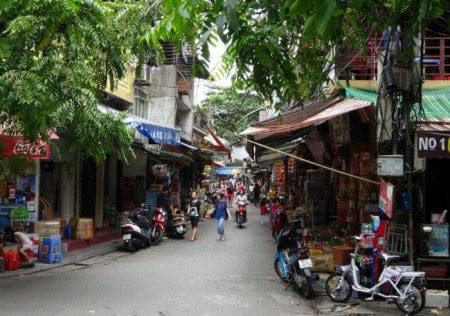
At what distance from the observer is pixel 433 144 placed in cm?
732

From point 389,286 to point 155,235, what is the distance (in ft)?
30.6

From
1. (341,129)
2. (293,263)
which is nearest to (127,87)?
(341,129)

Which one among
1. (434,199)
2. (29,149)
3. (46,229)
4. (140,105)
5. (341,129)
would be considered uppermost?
(140,105)

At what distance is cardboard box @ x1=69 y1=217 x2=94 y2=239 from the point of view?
14227 mm

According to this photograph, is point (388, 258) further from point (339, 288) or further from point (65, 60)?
point (65, 60)

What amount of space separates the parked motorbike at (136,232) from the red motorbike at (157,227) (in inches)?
18.4

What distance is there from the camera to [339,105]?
372 inches

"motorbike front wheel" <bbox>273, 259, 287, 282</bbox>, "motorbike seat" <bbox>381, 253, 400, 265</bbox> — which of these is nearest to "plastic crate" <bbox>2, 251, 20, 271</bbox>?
"motorbike front wheel" <bbox>273, 259, 287, 282</bbox>

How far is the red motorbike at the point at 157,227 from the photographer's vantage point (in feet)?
51.1

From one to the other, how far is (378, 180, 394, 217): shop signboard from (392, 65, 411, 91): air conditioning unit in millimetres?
1654

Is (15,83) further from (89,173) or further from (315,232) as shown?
(89,173)

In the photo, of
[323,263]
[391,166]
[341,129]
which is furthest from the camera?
[341,129]

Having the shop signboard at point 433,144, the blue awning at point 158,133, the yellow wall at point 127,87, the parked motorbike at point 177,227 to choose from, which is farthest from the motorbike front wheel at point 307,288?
the yellow wall at point 127,87

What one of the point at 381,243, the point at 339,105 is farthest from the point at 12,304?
the point at 339,105
